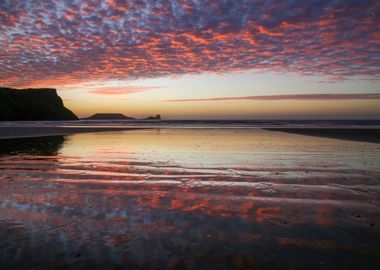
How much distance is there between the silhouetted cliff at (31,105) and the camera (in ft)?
449

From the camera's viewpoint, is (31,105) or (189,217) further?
(31,105)

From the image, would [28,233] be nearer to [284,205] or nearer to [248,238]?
[248,238]

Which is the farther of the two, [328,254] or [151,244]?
[151,244]

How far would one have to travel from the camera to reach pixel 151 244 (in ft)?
15.0

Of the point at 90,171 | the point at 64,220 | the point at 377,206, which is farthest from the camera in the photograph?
the point at 90,171

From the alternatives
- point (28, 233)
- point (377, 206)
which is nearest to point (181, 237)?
point (28, 233)

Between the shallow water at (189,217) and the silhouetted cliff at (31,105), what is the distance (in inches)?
5640

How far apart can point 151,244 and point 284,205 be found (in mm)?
3609

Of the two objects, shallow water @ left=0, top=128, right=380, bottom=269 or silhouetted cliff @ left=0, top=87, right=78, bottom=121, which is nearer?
shallow water @ left=0, top=128, right=380, bottom=269

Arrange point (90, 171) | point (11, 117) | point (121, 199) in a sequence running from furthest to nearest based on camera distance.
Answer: point (11, 117) → point (90, 171) → point (121, 199)

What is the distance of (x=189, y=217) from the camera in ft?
19.3

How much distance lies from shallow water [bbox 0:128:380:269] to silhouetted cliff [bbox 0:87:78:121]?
143247mm

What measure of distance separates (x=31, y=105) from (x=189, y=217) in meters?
174

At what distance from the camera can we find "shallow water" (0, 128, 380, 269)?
4117mm
